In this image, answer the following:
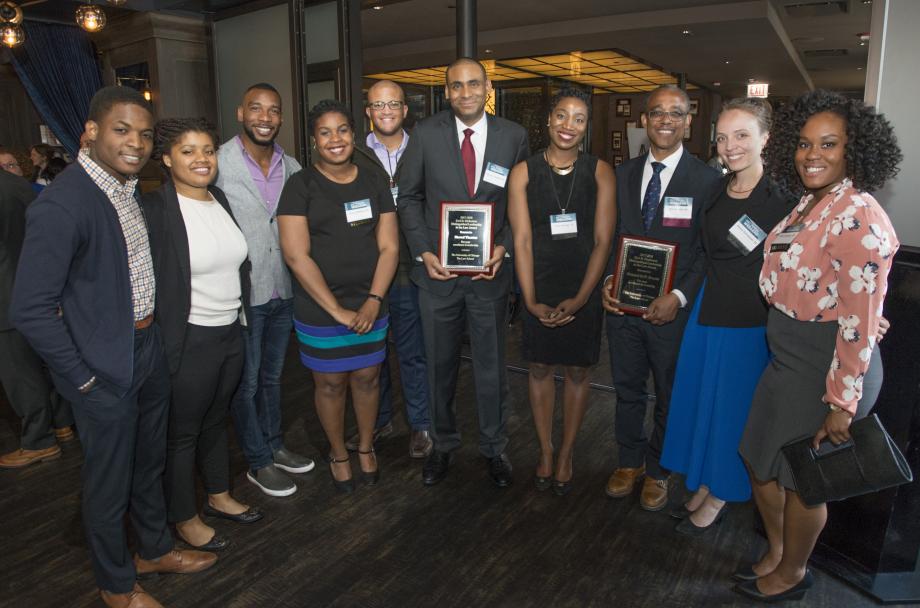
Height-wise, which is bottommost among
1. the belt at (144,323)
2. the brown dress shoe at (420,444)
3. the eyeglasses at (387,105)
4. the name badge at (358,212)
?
the brown dress shoe at (420,444)

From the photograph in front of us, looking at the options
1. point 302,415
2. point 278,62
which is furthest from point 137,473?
point 278,62

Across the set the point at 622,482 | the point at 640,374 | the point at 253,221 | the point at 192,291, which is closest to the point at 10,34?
the point at 253,221

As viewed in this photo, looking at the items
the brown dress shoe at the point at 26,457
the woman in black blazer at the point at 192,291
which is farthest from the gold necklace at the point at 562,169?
the brown dress shoe at the point at 26,457

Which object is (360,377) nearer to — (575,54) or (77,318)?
(77,318)

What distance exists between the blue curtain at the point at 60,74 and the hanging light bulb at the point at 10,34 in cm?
174

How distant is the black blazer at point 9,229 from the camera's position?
312cm

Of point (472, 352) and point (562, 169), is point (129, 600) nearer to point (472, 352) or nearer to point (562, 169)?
point (472, 352)

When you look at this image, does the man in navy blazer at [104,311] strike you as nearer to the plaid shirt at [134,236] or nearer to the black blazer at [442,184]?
the plaid shirt at [134,236]

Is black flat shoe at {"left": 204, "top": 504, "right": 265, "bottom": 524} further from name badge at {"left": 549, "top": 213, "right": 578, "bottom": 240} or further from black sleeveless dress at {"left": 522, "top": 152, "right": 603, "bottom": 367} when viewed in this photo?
name badge at {"left": 549, "top": 213, "right": 578, "bottom": 240}

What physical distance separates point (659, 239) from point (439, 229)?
2.96 ft

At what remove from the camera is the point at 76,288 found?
5.59 ft

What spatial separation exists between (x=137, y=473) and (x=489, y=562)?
1.29 meters

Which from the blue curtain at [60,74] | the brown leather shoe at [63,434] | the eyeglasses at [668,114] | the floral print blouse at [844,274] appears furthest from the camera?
the blue curtain at [60,74]

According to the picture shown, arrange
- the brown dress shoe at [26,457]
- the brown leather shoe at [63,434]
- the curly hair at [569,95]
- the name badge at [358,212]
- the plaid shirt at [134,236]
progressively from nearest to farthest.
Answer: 1. the plaid shirt at [134,236]
2. the curly hair at [569,95]
3. the name badge at [358,212]
4. the brown dress shoe at [26,457]
5. the brown leather shoe at [63,434]
